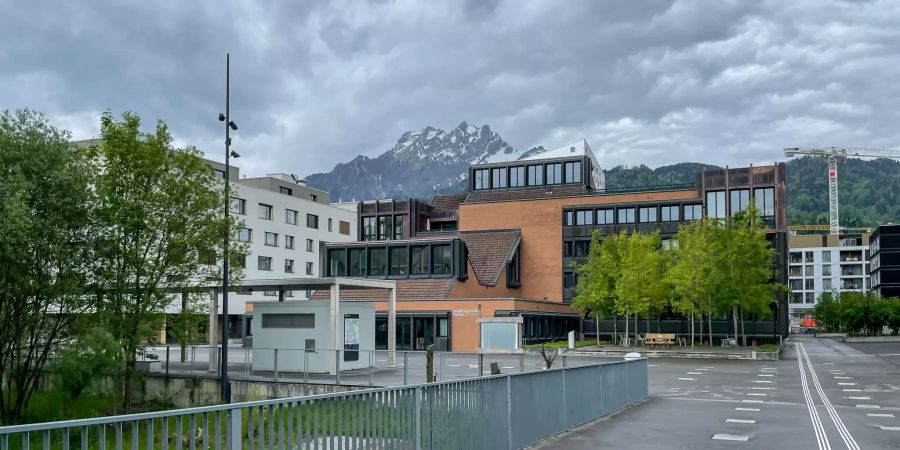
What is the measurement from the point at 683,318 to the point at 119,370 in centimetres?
4894

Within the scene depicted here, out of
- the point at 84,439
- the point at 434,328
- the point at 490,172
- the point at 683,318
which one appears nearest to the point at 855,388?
the point at 84,439

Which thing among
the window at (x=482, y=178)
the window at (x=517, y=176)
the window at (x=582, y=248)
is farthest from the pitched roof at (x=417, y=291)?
the window at (x=517, y=176)

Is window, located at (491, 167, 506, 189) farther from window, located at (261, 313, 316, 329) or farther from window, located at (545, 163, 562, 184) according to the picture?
window, located at (261, 313, 316, 329)

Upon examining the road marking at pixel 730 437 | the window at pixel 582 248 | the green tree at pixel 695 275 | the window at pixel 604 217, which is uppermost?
the window at pixel 604 217

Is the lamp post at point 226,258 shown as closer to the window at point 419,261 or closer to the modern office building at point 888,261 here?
the window at point 419,261

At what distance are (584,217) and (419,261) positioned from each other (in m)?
19.3

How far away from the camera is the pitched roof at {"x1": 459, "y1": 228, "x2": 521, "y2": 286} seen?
6279 centimetres

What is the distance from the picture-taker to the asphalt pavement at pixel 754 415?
13.8m

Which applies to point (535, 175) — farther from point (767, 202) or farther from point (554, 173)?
point (767, 202)

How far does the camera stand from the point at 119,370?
25906 millimetres

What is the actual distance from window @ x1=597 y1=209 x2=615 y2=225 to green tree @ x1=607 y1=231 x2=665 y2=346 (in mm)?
13079

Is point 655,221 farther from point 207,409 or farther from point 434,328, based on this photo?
point 207,409

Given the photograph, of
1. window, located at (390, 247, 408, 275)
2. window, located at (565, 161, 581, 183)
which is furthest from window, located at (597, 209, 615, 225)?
window, located at (390, 247, 408, 275)

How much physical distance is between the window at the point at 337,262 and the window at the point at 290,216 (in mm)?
17240
